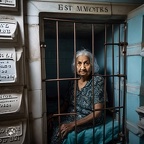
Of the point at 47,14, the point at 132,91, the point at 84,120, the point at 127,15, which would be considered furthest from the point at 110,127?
the point at 47,14

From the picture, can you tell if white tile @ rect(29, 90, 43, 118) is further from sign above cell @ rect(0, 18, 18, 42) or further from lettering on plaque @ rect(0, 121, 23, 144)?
sign above cell @ rect(0, 18, 18, 42)

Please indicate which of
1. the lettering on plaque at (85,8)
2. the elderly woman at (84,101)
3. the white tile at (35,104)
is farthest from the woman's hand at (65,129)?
the lettering on plaque at (85,8)

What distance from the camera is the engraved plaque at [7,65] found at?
1042 mm

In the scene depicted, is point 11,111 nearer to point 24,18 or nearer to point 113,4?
point 24,18

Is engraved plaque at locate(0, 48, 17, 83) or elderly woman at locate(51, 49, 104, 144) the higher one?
engraved plaque at locate(0, 48, 17, 83)

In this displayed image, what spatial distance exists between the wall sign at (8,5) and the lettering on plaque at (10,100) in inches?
21.6

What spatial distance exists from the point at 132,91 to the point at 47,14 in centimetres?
94

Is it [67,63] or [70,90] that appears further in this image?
[67,63]

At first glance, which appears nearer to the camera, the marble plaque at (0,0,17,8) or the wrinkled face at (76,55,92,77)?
the marble plaque at (0,0,17,8)

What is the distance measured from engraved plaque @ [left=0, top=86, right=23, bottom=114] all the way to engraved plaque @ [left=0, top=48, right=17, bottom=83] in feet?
0.26

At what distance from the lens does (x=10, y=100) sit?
1.07 meters

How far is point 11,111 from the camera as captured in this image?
1.07 m

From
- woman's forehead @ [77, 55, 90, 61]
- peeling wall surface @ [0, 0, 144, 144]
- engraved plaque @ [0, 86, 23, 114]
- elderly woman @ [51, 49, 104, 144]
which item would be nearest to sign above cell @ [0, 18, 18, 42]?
peeling wall surface @ [0, 0, 144, 144]

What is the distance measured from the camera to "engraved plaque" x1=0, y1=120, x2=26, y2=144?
1.09 meters
